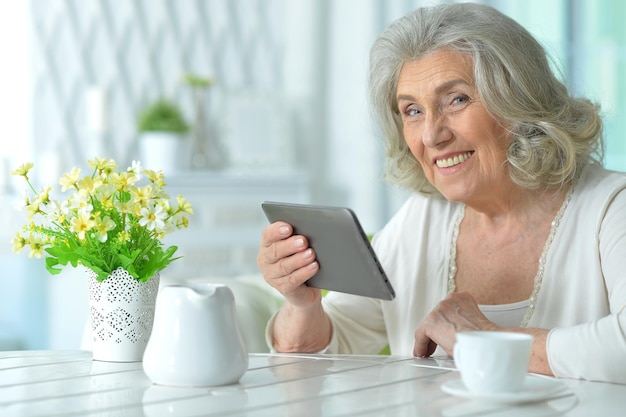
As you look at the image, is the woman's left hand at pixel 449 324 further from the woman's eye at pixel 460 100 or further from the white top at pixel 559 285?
the woman's eye at pixel 460 100

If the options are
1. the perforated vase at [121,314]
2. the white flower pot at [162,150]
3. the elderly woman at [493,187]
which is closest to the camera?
the perforated vase at [121,314]

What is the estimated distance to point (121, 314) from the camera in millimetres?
1577

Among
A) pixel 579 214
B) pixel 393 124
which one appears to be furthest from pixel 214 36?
pixel 579 214

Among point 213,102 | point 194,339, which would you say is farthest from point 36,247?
point 213,102

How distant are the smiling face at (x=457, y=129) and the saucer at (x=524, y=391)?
0.64 metres

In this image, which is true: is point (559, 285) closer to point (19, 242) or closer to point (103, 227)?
point (103, 227)

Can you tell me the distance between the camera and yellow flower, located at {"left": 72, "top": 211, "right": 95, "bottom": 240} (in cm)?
147

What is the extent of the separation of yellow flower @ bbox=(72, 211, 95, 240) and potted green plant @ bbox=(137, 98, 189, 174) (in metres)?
2.59

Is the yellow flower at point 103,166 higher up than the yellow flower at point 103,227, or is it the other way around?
the yellow flower at point 103,166

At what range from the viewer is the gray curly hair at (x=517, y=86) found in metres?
1.85

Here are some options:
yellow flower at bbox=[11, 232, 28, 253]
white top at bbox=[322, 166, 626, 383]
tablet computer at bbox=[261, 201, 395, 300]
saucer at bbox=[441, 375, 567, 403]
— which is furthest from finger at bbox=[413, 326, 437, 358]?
yellow flower at bbox=[11, 232, 28, 253]

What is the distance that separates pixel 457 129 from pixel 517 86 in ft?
0.46

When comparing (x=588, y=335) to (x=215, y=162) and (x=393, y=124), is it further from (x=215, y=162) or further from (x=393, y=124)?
(x=215, y=162)

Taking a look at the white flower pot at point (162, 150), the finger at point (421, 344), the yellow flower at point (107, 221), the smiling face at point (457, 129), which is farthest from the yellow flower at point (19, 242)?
the white flower pot at point (162, 150)
